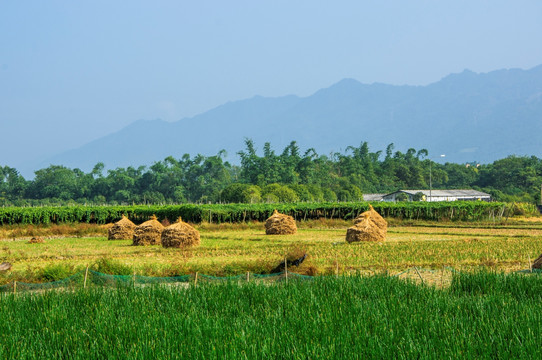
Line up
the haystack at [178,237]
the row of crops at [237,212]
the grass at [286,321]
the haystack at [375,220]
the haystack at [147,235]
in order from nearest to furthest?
the grass at [286,321]
the haystack at [178,237]
the haystack at [147,235]
the haystack at [375,220]
the row of crops at [237,212]

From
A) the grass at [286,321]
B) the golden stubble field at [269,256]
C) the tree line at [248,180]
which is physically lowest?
the golden stubble field at [269,256]

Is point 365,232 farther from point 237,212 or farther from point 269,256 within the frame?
point 237,212

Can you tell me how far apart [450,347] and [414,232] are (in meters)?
31.0

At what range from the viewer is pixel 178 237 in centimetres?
2712

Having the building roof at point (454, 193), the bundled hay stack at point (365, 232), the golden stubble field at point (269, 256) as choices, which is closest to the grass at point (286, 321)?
the golden stubble field at point (269, 256)

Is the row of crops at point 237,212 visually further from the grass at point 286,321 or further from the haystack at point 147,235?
the grass at point 286,321

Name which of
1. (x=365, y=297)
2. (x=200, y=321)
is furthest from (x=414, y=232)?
(x=200, y=321)

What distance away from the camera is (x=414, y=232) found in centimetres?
3759

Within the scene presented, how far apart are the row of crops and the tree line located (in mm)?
25989

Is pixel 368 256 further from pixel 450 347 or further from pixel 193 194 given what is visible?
pixel 193 194

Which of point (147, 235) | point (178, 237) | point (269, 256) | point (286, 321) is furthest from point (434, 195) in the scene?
point (286, 321)

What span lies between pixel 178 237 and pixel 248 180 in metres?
67.4

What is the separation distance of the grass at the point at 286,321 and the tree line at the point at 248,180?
216 feet

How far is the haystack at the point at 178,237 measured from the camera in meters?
27.1
